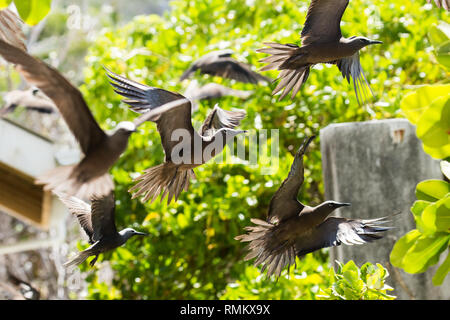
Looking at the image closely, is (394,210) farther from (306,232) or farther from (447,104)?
(447,104)

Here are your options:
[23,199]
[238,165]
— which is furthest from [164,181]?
[23,199]

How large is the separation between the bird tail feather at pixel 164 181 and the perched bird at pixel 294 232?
187 mm

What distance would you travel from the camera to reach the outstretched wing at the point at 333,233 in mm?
1315

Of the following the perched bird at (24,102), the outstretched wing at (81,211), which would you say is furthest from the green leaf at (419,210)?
the perched bird at (24,102)

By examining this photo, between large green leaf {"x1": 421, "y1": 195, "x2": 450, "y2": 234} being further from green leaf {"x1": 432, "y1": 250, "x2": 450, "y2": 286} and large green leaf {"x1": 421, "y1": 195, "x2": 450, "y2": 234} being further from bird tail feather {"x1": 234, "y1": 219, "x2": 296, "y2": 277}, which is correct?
bird tail feather {"x1": 234, "y1": 219, "x2": 296, "y2": 277}

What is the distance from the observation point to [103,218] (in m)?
1.33

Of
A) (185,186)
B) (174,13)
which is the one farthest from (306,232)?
(174,13)

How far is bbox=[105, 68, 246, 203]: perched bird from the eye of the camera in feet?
4.01

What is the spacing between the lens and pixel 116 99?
11.7 feet

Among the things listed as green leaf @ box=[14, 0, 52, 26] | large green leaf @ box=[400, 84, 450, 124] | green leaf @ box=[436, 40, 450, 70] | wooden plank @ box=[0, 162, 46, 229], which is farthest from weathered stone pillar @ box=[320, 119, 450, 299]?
wooden plank @ box=[0, 162, 46, 229]

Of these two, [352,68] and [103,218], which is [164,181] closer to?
[103,218]

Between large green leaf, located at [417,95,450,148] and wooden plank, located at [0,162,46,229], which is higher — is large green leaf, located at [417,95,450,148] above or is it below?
above

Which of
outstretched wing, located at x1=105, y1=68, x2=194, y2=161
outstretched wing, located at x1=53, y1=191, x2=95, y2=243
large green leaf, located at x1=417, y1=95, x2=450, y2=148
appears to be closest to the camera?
large green leaf, located at x1=417, y1=95, x2=450, y2=148

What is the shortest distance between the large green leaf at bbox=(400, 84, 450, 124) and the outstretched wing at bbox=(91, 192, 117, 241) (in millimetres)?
663
